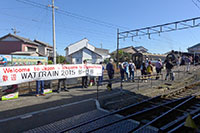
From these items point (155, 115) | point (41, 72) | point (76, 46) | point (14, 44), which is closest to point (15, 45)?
point (14, 44)

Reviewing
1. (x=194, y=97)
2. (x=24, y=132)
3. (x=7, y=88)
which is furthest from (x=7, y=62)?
(x=194, y=97)

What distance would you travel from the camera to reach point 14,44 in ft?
91.0

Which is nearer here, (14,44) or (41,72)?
(41,72)

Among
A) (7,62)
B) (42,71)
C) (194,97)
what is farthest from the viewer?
(7,62)

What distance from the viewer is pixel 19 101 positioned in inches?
253

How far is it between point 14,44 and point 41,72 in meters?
25.4

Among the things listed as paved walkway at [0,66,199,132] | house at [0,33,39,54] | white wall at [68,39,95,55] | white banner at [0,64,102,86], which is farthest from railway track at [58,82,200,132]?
white wall at [68,39,95,55]

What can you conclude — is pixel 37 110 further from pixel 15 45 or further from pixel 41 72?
pixel 15 45

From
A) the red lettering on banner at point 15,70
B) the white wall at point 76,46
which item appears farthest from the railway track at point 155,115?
the white wall at point 76,46

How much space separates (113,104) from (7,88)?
5395 millimetres

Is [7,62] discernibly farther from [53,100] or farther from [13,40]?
[13,40]

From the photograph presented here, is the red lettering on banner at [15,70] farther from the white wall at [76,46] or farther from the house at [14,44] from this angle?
the white wall at [76,46]

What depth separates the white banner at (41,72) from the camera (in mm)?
6375

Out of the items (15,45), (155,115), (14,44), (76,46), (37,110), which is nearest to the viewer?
(155,115)
